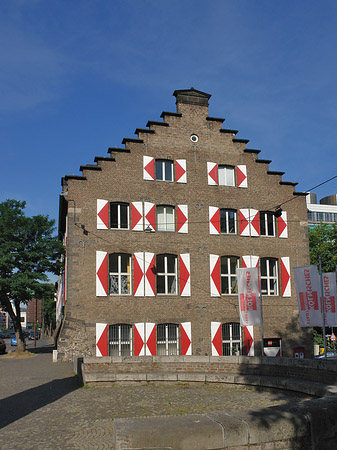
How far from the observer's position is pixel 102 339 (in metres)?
21.2

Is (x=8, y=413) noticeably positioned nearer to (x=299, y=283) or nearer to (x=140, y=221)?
(x=299, y=283)

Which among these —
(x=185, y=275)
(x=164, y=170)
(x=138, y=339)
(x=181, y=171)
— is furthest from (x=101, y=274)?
(x=181, y=171)

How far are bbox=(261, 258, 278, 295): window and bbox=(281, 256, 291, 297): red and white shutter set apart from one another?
0.37 metres

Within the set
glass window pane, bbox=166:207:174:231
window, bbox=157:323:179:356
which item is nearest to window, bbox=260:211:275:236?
glass window pane, bbox=166:207:174:231

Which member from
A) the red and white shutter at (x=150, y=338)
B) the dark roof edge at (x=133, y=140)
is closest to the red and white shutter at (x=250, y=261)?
the red and white shutter at (x=150, y=338)

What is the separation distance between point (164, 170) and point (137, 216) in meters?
2.99

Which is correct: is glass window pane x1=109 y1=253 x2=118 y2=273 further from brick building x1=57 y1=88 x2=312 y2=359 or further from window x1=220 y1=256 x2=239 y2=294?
window x1=220 y1=256 x2=239 y2=294

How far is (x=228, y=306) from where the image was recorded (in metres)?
23.3

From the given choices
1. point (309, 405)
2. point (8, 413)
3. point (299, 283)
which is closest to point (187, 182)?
point (299, 283)

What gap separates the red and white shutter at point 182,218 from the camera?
925 inches

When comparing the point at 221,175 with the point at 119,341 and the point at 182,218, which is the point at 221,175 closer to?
the point at 182,218

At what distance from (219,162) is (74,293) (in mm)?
10160

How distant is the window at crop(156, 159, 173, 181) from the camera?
78.8ft

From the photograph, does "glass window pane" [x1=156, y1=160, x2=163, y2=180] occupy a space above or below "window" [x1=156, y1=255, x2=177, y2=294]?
above
